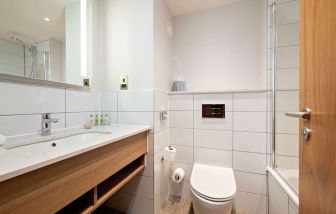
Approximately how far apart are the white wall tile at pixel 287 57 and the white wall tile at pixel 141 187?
1.54 meters

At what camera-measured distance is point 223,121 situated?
1.47 m

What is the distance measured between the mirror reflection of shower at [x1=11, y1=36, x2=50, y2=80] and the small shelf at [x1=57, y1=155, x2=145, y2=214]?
→ 2.68 ft

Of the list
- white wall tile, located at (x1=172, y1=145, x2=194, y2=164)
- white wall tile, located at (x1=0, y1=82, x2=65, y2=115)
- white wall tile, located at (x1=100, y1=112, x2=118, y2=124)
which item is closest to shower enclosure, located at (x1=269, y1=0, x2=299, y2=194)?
white wall tile, located at (x1=172, y1=145, x2=194, y2=164)

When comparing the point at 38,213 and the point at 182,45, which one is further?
the point at 182,45

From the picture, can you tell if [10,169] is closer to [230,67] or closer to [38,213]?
[38,213]

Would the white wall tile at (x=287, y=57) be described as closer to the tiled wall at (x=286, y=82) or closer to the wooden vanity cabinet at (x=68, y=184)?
the tiled wall at (x=286, y=82)

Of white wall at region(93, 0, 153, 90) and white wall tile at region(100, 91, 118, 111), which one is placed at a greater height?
white wall at region(93, 0, 153, 90)

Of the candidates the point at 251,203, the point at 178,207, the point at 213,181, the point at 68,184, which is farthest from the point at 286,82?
the point at 68,184

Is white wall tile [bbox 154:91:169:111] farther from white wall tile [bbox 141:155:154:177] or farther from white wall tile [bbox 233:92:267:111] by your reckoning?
white wall tile [bbox 233:92:267:111]

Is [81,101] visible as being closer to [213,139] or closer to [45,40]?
[45,40]

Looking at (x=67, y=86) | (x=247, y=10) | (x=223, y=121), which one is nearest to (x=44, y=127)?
(x=67, y=86)

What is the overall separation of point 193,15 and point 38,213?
2186 millimetres

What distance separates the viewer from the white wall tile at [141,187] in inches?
49.5

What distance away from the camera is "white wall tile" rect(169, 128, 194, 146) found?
1585 millimetres
